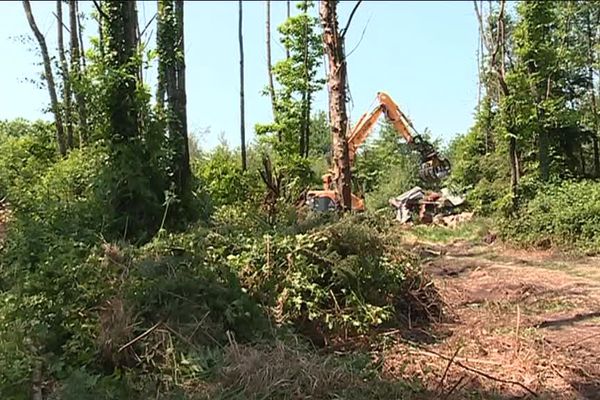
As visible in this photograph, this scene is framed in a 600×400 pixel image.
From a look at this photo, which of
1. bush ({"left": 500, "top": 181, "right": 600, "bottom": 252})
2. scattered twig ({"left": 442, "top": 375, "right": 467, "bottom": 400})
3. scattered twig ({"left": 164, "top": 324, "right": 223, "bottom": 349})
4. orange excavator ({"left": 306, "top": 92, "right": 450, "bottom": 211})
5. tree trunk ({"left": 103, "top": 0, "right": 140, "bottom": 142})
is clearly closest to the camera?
scattered twig ({"left": 442, "top": 375, "right": 467, "bottom": 400})

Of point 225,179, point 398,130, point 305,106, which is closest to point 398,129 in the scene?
point 398,130

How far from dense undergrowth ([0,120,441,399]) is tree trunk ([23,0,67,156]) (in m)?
8.06

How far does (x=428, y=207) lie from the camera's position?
21.8 meters

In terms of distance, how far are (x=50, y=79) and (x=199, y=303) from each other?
41.4 feet

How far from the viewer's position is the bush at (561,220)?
12477 millimetres

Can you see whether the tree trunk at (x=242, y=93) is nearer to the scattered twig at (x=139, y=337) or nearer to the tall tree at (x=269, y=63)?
the tall tree at (x=269, y=63)

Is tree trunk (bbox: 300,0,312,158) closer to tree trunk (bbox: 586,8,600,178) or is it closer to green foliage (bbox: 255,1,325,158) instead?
green foliage (bbox: 255,1,325,158)

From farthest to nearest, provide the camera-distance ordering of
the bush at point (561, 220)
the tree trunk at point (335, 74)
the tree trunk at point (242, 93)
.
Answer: the tree trunk at point (242, 93)
the bush at point (561, 220)
the tree trunk at point (335, 74)

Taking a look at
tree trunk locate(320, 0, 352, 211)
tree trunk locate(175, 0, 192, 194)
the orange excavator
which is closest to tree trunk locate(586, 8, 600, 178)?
the orange excavator

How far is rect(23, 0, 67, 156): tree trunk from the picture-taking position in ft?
51.0

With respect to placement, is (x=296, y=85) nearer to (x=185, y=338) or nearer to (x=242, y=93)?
(x=242, y=93)

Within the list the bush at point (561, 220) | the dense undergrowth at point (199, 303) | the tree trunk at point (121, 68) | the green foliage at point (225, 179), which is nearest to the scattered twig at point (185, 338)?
the dense undergrowth at point (199, 303)

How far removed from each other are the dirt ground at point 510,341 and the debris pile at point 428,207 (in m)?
11.4

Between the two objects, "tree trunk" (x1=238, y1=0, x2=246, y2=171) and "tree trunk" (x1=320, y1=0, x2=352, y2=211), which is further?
"tree trunk" (x1=238, y1=0, x2=246, y2=171)
